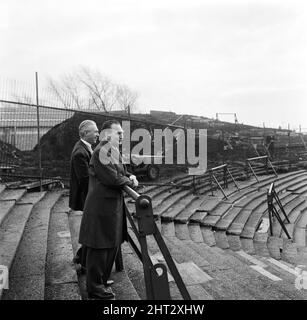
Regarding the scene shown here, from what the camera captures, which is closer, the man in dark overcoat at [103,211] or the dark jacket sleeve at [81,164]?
the man in dark overcoat at [103,211]

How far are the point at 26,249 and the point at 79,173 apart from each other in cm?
133

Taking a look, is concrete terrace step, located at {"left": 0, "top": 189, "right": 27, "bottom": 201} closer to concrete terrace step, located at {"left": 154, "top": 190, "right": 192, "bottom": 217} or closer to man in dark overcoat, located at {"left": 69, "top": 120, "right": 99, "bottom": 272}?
concrete terrace step, located at {"left": 154, "top": 190, "right": 192, "bottom": 217}

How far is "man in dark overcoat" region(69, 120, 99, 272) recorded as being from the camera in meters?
3.42

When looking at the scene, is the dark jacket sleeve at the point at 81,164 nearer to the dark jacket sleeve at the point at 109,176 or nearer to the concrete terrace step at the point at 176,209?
the dark jacket sleeve at the point at 109,176

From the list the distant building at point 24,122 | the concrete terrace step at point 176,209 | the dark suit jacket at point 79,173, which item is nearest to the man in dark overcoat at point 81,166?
the dark suit jacket at point 79,173

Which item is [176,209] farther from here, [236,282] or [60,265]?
[60,265]

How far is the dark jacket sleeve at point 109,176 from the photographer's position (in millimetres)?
2627

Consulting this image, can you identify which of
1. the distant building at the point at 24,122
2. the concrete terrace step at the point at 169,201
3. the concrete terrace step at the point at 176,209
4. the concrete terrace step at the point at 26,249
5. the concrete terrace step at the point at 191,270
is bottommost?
the concrete terrace step at the point at 191,270

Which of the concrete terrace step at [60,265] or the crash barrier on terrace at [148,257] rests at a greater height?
the crash barrier on terrace at [148,257]

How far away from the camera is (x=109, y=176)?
2.63 m

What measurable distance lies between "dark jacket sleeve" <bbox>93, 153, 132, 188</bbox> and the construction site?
0.71ft

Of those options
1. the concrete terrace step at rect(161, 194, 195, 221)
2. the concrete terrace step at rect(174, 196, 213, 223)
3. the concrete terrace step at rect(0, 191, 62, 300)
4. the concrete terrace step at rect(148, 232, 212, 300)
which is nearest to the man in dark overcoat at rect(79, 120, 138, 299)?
the concrete terrace step at rect(0, 191, 62, 300)

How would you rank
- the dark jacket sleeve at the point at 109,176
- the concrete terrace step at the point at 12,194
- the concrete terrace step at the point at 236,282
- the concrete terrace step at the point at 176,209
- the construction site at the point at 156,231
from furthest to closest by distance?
the concrete terrace step at the point at 176,209 < the concrete terrace step at the point at 12,194 < the concrete terrace step at the point at 236,282 < the construction site at the point at 156,231 < the dark jacket sleeve at the point at 109,176
